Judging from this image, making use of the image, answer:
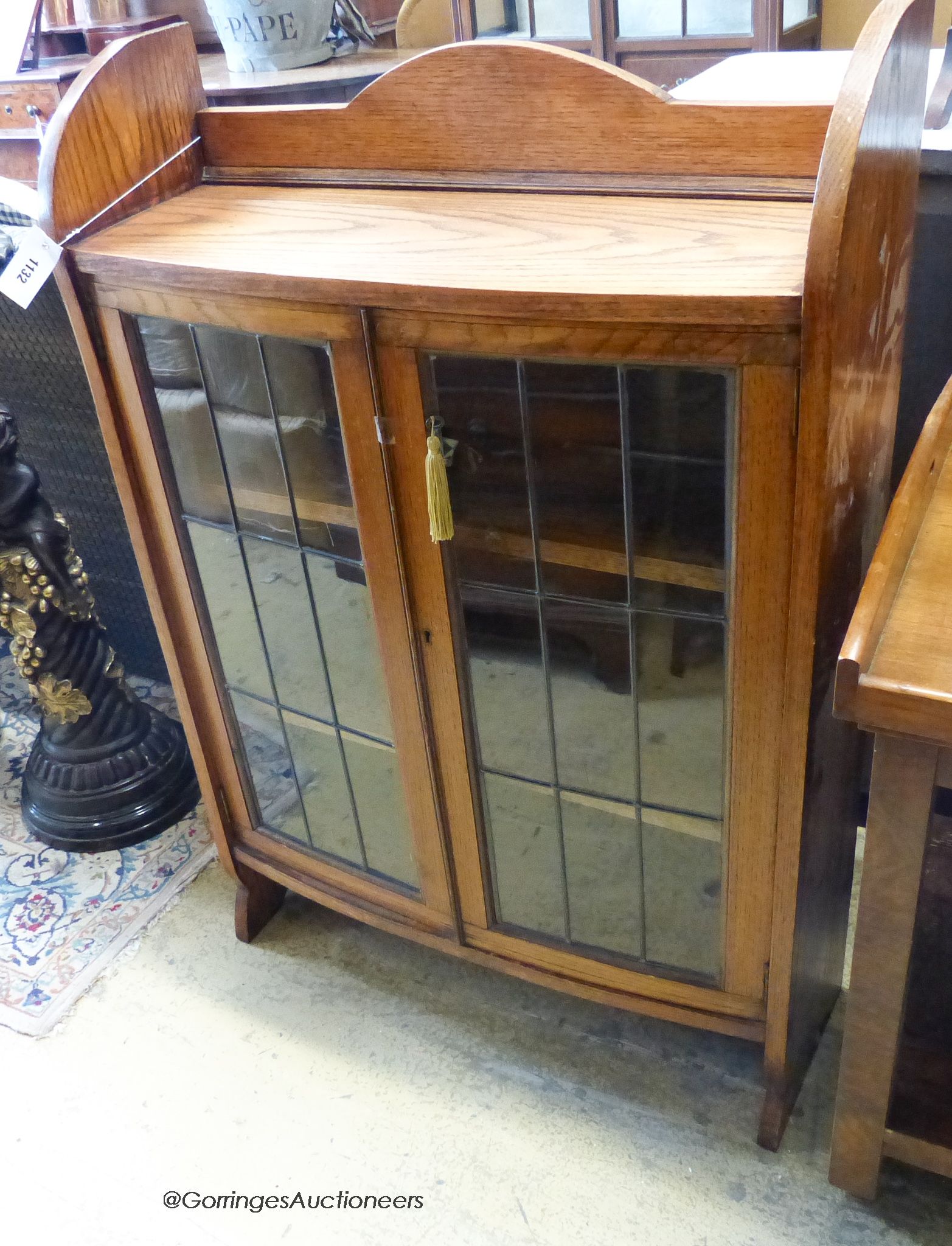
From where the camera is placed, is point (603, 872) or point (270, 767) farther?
point (270, 767)

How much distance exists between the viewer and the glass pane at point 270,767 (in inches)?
56.3

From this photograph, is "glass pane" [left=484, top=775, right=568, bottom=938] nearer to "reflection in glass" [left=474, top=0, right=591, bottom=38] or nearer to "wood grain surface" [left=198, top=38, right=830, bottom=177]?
"wood grain surface" [left=198, top=38, right=830, bottom=177]

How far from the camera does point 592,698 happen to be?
1.13m

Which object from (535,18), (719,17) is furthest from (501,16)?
(719,17)

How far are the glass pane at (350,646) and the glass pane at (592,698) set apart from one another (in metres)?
0.23

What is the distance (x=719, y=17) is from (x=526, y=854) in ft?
5.48

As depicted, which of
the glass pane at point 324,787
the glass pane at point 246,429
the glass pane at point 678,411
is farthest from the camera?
the glass pane at point 324,787

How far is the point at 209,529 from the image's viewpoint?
4.21 ft

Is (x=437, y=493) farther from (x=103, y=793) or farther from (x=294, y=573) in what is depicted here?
(x=103, y=793)

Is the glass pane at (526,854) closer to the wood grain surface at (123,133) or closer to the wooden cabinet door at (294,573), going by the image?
the wooden cabinet door at (294,573)

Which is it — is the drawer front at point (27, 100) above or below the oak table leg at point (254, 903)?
above

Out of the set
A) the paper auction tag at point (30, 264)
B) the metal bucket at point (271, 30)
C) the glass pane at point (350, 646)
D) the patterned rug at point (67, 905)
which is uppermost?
the metal bucket at point (271, 30)

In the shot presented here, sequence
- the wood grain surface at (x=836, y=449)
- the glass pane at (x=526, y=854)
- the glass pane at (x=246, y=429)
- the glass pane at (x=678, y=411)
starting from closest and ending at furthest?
1. the wood grain surface at (x=836, y=449)
2. the glass pane at (x=678, y=411)
3. the glass pane at (x=246, y=429)
4. the glass pane at (x=526, y=854)

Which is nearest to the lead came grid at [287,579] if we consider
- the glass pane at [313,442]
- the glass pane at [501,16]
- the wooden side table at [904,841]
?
the glass pane at [313,442]
